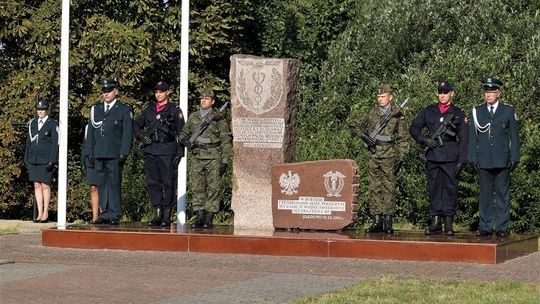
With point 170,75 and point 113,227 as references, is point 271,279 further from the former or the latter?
point 170,75

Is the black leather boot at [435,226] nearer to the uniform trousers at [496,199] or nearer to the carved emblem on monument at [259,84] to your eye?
the uniform trousers at [496,199]

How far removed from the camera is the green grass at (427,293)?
A: 1138 centimetres

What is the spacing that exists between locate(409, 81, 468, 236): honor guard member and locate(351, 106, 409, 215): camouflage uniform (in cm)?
24

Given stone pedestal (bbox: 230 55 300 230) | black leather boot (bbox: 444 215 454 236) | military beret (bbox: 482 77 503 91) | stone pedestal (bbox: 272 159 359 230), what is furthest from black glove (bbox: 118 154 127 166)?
military beret (bbox: 482 77 503 91)

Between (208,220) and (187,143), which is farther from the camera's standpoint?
(208,220)

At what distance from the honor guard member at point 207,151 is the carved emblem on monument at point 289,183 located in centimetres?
87

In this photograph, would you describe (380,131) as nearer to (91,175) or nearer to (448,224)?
(448,224)

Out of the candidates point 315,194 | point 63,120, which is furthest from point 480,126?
point 63,120

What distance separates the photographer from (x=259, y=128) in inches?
674

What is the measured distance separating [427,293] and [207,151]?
6079 millimetres

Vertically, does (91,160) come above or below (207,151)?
below

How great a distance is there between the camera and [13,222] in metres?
21.6

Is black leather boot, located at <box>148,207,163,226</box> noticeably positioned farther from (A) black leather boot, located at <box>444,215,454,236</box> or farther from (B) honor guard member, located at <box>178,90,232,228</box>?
(A) black leather boot, located at <box>444,215,454,236</box>

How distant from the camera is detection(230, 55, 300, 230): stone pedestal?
1702 centimetres
